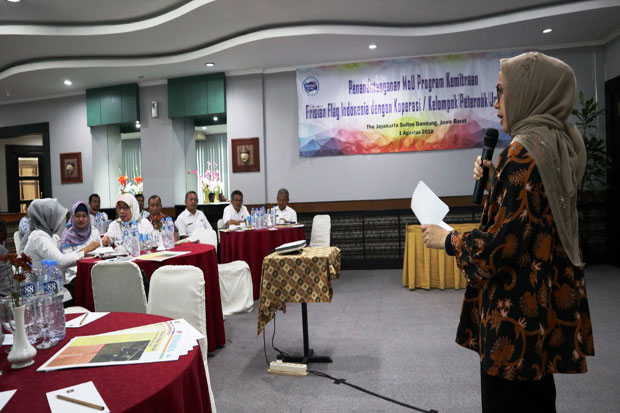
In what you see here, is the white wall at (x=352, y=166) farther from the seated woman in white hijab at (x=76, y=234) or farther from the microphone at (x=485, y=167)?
the microphone at (x=485, y=167)

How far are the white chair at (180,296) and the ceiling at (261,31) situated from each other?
4.30 m

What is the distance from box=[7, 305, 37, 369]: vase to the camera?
51.8 inches

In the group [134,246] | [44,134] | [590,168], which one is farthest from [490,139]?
[44,134]

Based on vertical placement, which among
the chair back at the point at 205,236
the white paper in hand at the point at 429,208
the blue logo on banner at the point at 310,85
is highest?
the blue logo on banner at the point at 310,85

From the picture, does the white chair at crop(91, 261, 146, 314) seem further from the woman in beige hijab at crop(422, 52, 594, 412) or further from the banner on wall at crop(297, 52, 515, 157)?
the banner on wall at crop(297, 52, 515, 157)

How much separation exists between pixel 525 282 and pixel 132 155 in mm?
11969

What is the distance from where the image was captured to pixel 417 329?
4074 millimetres

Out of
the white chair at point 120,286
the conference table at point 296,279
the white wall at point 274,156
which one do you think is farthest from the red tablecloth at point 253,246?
the white chair at point 120,286

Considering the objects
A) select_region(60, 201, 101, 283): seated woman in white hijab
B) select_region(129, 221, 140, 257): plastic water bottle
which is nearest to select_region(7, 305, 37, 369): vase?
select_region(129, 221, 140, 257): plastic water bottle

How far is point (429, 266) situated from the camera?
561 cm

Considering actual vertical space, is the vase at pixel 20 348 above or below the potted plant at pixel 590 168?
below

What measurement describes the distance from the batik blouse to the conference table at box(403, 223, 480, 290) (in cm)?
423

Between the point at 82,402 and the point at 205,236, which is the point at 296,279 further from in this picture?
the point at 205,236

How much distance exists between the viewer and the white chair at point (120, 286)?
2766 millimetres
